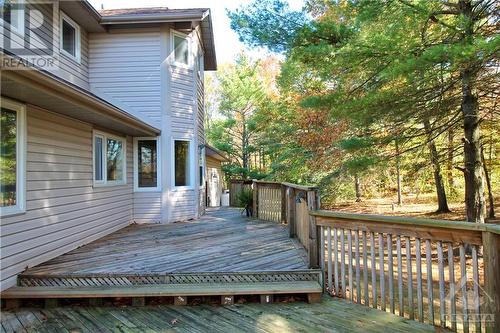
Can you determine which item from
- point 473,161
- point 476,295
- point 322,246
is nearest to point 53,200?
point 322,246

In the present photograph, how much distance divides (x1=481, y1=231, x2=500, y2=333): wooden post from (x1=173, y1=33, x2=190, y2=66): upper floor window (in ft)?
25.5

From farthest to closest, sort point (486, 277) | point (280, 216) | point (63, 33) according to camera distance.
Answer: point (280, 216), point (63, 33), point (486, 277)

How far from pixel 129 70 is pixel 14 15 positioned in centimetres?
300

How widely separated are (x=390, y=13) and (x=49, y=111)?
19.4 ft

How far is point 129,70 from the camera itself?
26.8 feet

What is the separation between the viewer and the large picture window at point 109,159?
21.4 feet

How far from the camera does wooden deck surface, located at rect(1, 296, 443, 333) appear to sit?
3.12m

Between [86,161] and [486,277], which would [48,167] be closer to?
[86,161]

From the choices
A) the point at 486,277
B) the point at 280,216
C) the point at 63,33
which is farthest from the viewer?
the point at 280,216

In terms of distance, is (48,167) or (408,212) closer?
(48,167)

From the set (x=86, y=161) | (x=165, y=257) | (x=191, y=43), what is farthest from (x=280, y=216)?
(x=191, y=43)

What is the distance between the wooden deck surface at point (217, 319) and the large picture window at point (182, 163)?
5.04m

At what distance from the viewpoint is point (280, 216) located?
324 inches

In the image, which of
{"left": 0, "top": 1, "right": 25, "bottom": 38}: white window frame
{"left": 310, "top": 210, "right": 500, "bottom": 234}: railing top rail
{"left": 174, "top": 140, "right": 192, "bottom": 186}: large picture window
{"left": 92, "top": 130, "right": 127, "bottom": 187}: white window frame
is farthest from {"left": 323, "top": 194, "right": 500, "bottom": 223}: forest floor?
{"left": 0, "top": 1, "right": 25, "bottom": 38}: white window frame
